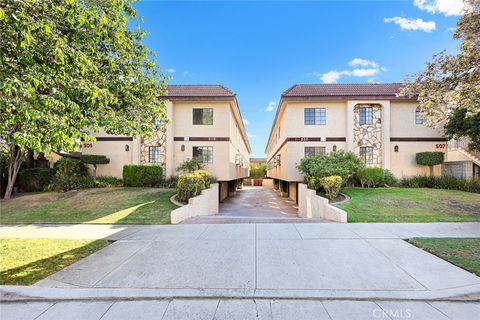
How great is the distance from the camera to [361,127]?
16.1 metres

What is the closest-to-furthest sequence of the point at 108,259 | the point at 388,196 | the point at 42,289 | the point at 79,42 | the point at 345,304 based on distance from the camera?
1. the point at 345,304
2. the point at 42,289
3. the point at 108,259
4. the point at 79,42
5. the point at 388,196

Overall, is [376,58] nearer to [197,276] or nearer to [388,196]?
[388,196]

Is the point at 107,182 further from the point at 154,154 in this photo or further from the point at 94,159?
the point at 154,154

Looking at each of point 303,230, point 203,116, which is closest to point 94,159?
point 203,116

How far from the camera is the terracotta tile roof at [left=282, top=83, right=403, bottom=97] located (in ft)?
51.8

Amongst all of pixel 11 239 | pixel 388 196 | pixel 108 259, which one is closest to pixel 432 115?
pixel 388 196

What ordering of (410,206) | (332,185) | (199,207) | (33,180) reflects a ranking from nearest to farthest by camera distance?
(410,206), (199,207), (332,185), (33,180)

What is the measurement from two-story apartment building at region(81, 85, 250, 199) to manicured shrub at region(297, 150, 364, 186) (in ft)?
18.7

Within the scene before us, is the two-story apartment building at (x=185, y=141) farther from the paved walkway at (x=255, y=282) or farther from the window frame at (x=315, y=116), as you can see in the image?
the paved walkway at (x=255, y=282)

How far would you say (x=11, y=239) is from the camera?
21.7 feet

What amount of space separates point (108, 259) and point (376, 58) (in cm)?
1601

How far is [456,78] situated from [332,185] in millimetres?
6195

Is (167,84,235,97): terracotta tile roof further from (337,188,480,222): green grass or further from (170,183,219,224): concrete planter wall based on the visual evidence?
(337,188,480,222): green grass

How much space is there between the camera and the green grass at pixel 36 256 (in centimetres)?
428
